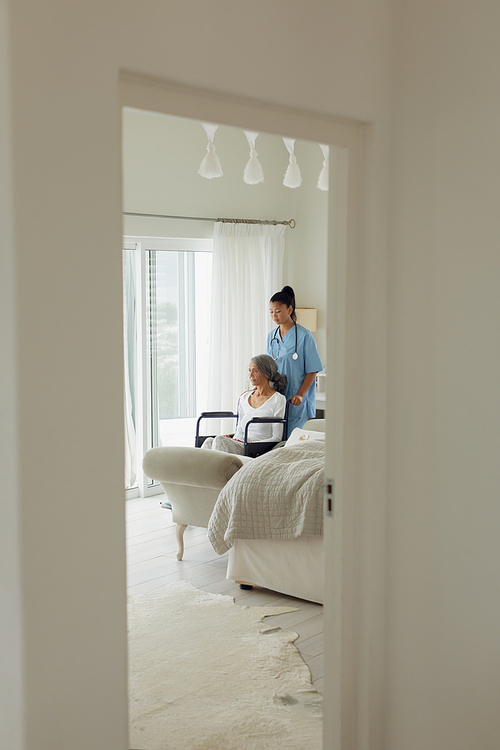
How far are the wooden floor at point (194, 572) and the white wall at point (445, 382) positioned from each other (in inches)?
37.5

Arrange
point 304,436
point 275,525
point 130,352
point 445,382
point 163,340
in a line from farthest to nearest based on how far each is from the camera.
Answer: point 163,340
point 130,352
point 304,436
point 275,525
point 445,382

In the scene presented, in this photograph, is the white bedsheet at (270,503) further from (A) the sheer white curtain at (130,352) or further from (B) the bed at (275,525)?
(A) the sheer white curtain at (130,352)

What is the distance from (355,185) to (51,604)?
134cm

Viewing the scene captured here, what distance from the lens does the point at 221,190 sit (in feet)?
19.6

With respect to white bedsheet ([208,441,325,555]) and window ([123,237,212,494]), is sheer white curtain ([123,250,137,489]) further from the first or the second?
white bedsheet ([208,441,325,555])

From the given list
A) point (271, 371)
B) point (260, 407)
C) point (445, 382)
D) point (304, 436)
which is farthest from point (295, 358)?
point (445, 382)

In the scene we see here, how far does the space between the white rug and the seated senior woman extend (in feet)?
4.62

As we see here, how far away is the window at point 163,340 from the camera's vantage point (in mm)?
5562

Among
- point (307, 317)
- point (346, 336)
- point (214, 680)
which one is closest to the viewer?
point (346, 336)

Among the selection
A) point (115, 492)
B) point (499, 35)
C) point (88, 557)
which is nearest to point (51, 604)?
point (88, 557)

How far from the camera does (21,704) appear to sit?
131cm

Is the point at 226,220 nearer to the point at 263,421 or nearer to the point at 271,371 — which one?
the point at 271,371

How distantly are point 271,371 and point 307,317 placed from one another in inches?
59.8

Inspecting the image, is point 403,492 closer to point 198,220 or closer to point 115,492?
point 115,492
